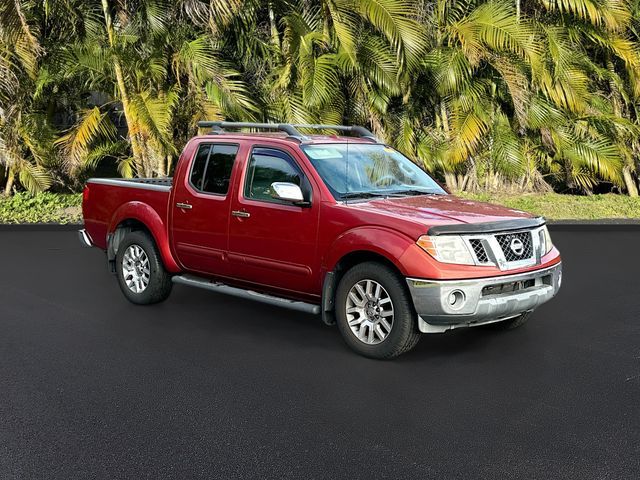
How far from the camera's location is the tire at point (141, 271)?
321 inches

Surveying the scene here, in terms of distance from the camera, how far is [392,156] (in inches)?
306

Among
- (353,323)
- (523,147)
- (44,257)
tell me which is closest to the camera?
(353,323)

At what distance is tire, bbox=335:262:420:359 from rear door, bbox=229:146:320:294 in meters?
0.41

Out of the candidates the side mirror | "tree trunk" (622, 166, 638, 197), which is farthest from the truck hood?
"tree trunk" (622, 166, 638, 197)

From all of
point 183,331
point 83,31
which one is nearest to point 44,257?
point 183,331

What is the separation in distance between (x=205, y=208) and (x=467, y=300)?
285 cm

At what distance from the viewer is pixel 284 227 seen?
6.86m

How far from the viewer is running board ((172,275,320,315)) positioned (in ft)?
22.0

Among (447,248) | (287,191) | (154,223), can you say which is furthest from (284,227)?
(154,223)

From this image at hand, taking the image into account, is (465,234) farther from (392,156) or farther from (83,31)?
(83,31)

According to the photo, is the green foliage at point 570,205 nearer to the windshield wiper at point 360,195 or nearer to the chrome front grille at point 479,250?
the windshield wiper at point 360,195

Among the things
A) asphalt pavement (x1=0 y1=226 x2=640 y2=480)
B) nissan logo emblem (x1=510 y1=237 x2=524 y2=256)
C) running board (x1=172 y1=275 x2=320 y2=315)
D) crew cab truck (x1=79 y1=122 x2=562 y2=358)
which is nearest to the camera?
asphalt pavement (x1=0 y1=226 x2=640 y2=480)

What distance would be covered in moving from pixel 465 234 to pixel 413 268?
493 mm

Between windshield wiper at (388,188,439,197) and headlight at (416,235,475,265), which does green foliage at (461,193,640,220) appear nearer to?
windshield wiper at (388,188,439,197)
